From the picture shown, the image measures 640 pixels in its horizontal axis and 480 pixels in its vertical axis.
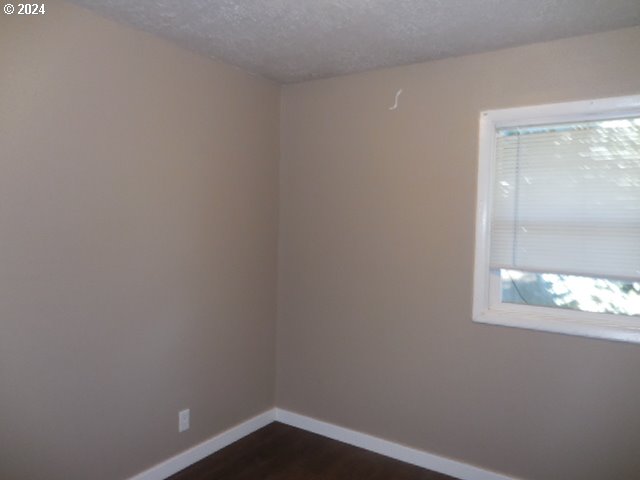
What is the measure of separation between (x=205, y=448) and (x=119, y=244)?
1.44m

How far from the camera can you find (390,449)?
2.88 m

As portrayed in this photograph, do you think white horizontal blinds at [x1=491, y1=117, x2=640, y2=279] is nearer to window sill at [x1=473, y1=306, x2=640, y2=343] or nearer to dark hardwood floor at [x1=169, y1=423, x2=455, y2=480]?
window sill at [x1=473, y1=306, x2=640, y2=343]

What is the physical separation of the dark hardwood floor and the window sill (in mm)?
1031

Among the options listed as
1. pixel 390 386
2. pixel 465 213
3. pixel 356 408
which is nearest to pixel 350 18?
pixel 465 213

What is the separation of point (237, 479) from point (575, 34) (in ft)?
10.1

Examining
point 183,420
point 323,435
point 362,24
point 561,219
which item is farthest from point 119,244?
point 561,219

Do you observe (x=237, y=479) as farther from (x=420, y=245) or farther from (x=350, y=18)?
(x=350, y=18)

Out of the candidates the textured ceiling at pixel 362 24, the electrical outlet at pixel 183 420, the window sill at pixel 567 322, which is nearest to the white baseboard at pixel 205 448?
the electrical outlet at pixel 183 420

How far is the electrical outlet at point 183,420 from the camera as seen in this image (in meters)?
2.67

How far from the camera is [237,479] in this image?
260 centimetres

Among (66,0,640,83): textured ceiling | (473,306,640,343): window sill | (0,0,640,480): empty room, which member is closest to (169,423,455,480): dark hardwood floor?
(0,0,640,480): empty room

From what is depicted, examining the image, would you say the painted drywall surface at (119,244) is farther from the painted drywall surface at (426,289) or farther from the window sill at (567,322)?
the window sill at (567,322)

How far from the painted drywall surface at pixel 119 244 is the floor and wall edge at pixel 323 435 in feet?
0.26

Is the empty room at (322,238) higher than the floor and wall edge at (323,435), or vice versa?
the empty room at (322,238)
